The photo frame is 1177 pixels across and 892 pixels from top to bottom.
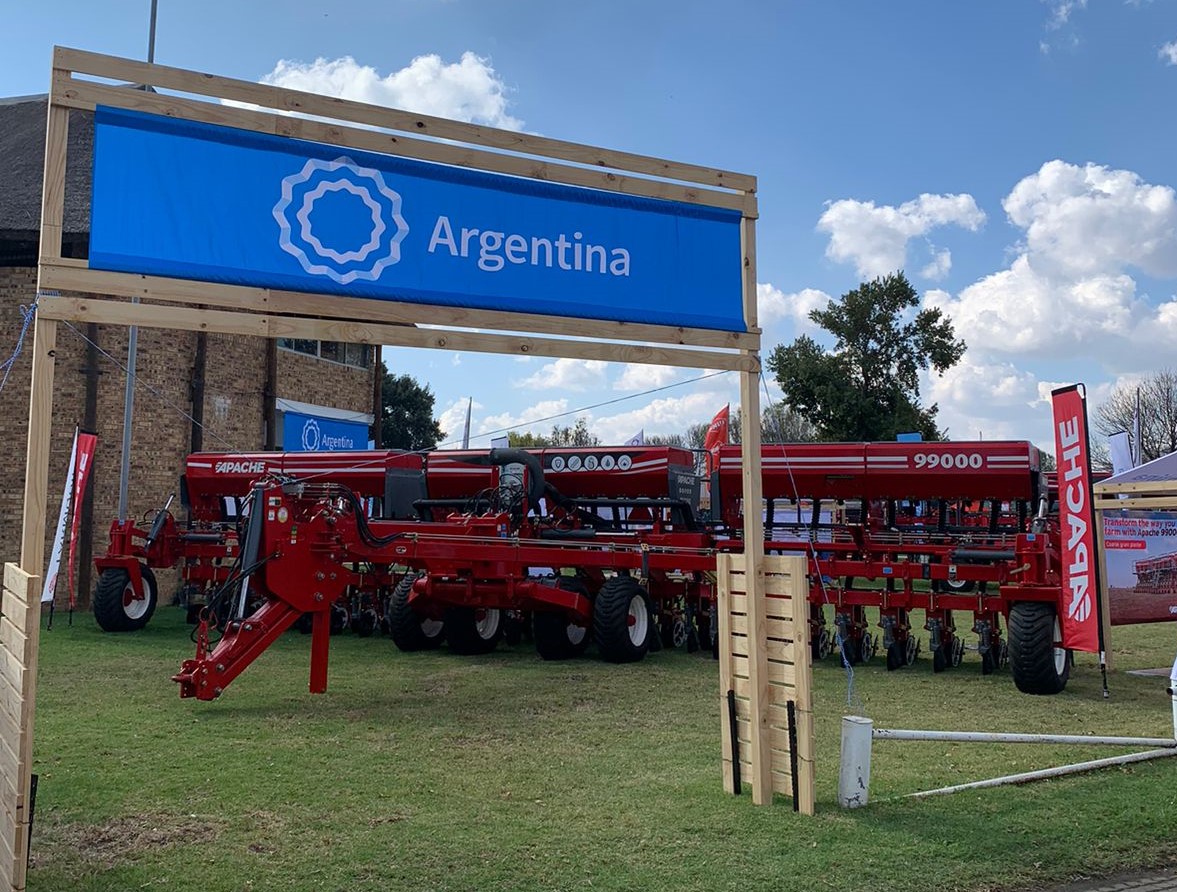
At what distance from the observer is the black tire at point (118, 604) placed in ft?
46.1

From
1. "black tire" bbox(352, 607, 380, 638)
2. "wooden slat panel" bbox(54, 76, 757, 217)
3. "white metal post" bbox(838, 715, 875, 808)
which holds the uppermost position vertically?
"wooden slat panel" bbox(54, 76, 757, 217)

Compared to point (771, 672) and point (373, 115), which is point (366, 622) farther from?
point (373, 115)

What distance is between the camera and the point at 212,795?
583 centimetres

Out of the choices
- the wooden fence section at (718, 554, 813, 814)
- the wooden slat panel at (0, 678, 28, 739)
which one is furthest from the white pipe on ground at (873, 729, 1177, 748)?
the wooden slat panel at (0, 678, 28, 739)

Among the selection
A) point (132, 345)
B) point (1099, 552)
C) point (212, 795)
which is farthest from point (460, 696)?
point (132, 345)

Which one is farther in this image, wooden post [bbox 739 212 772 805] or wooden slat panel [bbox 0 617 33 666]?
wooden post [bbox 739 212 772 805]

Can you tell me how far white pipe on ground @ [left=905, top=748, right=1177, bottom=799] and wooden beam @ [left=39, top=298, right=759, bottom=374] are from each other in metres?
2.56

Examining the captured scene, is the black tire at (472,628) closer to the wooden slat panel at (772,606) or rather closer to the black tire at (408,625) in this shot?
the black tire at (408,625)

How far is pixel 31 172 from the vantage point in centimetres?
1894

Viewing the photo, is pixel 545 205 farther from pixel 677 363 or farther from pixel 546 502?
pixel 546 502

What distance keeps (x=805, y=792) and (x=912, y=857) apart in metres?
0.72

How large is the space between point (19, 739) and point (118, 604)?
11.1 metres

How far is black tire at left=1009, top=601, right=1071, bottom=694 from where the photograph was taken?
30.9ft

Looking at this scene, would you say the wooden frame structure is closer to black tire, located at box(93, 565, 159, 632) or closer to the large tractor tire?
the large tractor tire
